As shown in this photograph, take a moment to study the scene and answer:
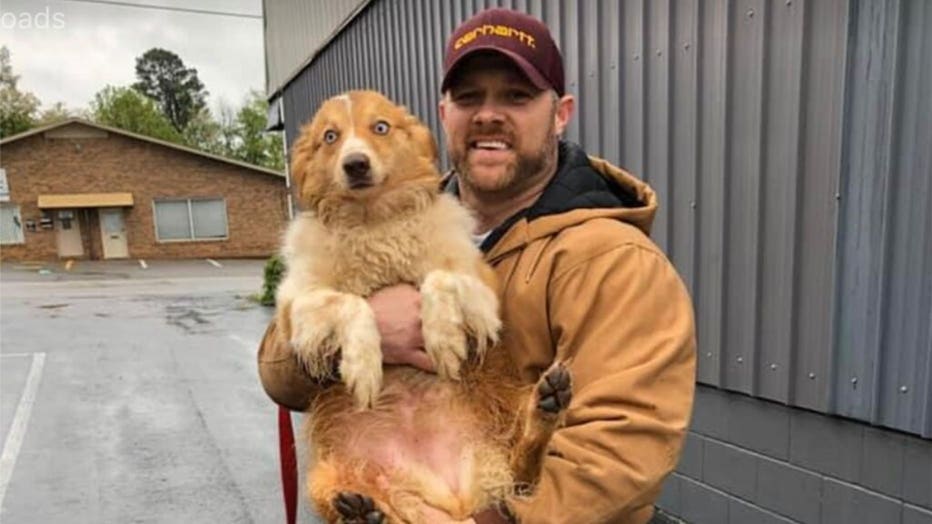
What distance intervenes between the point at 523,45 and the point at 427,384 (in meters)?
1.00

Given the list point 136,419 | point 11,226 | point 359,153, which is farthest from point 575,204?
point 11,226

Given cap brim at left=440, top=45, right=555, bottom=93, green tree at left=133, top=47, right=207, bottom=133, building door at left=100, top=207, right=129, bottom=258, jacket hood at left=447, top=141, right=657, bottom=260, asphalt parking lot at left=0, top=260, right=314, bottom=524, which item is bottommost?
asphalt parking lot at left=0, top=260, right=314, bottom=524

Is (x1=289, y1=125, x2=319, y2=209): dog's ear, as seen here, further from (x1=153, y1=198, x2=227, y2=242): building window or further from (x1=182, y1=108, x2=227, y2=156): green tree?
(x1=182, y1=108, x2=227, y2=156): green tree

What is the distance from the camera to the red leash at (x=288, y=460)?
268cm

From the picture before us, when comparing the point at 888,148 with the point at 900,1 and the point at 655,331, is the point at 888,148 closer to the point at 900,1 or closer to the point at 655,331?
the point at 900,1

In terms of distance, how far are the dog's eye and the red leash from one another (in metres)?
1.15

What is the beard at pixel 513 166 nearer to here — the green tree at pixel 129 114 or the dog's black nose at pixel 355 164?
the dog's black nose at pixel 355 164

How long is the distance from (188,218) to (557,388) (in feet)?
114

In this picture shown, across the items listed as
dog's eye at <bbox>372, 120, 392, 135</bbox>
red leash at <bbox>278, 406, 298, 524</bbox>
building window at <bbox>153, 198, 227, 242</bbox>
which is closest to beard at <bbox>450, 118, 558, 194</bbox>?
dog's eye at <bbox>372, 120, 392, 135</bbox>

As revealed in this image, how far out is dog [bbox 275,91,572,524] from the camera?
1.93 metres

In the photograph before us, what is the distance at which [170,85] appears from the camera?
76625 mm

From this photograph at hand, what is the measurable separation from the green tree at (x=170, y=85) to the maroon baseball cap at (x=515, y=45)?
78.3 metres

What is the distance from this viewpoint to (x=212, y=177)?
111ft

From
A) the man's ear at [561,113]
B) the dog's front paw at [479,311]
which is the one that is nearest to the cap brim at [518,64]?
the man's ear at [561,113]
